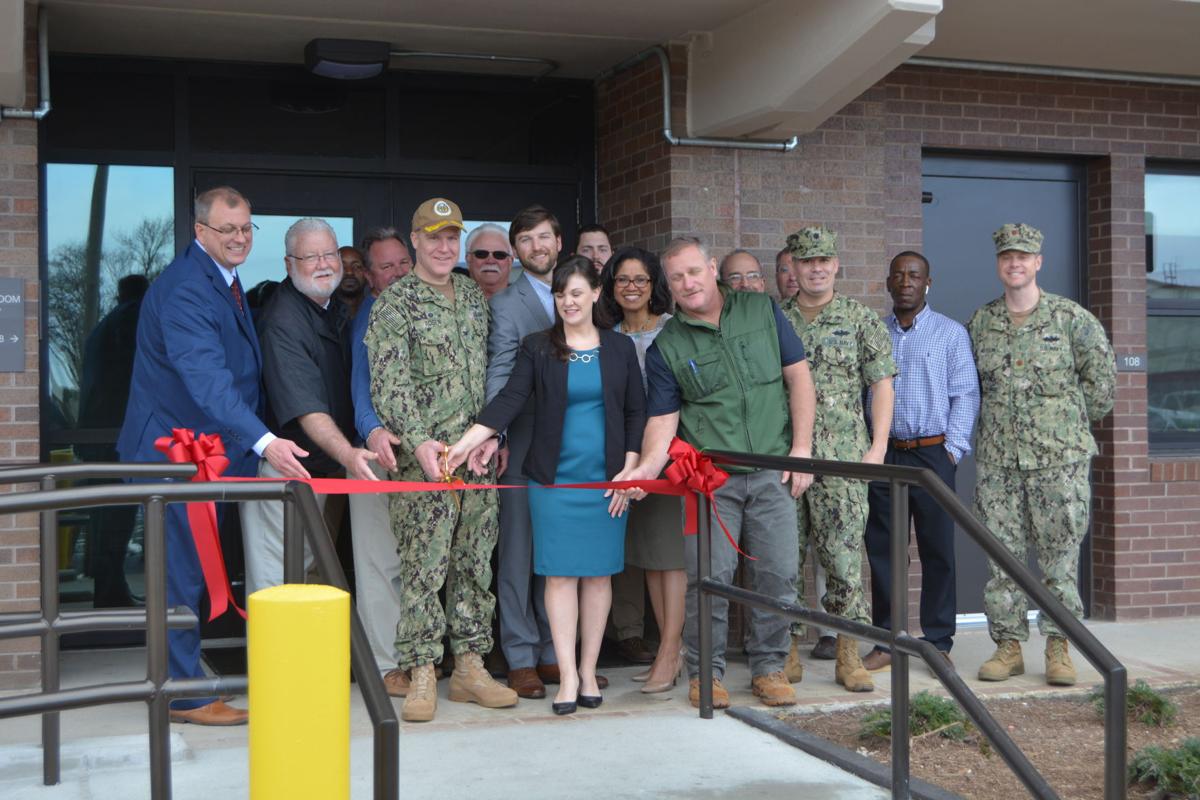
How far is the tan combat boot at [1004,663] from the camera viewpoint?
6.14 m

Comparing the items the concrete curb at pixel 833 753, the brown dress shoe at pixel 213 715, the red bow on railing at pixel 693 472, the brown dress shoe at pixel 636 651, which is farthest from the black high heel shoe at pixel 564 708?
the brown dress shoe at pixel 213 715

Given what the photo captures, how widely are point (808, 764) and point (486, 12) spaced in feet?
11.6

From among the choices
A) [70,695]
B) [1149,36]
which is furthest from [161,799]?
[1149,36]

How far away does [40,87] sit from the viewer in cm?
590

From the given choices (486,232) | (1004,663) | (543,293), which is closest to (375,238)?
(486,232)

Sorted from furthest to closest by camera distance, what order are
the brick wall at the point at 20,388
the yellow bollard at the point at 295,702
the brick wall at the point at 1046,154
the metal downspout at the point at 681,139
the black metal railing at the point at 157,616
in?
1. the brick wall at the point at 1046,154
2. the metal downspout at the point at 681,139
3. the brick wall at the point at 20,388
4. the black metal railing at the point at 157,616
5. the yellow bollard at the point at 295,702

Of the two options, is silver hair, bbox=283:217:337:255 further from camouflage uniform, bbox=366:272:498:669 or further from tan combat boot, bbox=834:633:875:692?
tan combat boot, bbox=834:633:875:692

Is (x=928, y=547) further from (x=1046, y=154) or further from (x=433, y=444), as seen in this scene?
(x=1046, y=154)

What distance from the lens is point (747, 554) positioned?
545cm

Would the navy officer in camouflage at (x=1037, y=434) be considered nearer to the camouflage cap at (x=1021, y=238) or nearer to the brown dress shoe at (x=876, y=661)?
the camouflage cap at (x=1021, y=238)

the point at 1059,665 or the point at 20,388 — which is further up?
the point at 20,388

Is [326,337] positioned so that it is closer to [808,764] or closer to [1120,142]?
[808,764]

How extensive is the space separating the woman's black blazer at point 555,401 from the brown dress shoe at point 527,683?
2.72 feet

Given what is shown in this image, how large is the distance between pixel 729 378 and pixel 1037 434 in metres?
1.66
